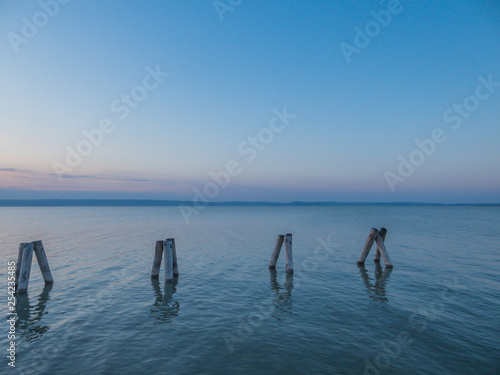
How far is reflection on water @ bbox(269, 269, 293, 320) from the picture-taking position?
11009 millimetres

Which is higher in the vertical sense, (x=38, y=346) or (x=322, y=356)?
(x=322, y=356)

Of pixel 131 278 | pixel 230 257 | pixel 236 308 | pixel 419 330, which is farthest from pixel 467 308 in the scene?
pixel 131 278

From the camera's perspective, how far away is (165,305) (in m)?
11.7

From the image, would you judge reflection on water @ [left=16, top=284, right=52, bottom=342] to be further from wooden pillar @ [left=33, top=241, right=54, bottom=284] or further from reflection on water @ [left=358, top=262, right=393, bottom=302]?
reflection on water @ [left=358, top=262, right=393, bottom=302]

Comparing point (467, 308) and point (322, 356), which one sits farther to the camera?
point (467, 308)

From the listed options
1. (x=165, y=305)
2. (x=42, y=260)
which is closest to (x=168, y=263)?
(x=165, y=305)

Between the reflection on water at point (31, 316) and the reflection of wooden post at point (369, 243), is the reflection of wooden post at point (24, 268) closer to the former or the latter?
the reflection on water at point (31, 316)

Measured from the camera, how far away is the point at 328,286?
567 inches

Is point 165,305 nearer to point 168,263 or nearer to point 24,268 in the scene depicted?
point 168,263

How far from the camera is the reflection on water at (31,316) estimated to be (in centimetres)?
901

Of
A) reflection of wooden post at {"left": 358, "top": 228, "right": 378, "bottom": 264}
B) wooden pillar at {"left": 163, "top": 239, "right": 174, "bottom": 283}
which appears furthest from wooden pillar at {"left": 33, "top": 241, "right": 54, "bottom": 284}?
reflection of wooden post at {"left": 358, "top": 228, "right": 378, "bottom": 264}

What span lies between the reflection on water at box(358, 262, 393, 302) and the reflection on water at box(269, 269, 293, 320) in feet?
12.7

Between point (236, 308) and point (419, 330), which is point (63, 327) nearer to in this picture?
point (236, 308)

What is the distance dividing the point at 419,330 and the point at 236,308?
6.59 meters
